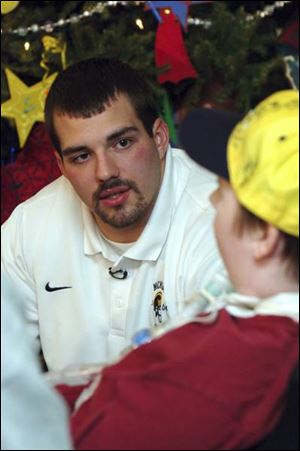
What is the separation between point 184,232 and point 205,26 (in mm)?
1210

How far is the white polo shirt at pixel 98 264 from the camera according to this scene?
6.00 ft

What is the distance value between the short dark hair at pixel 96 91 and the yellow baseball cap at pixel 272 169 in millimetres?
819

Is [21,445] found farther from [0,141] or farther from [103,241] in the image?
[0,141]

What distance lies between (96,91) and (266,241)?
886 millimetres

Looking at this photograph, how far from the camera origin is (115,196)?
183 centimetres

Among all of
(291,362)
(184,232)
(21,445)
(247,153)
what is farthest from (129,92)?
(21,445)

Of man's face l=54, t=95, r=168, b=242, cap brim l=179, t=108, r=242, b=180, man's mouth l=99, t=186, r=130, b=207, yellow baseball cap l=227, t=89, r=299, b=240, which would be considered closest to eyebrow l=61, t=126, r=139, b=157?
man's face l=54, t=95, r=168, b=242

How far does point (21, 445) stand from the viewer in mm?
839

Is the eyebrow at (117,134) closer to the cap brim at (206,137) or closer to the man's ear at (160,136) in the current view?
the man's ear at (160,136)

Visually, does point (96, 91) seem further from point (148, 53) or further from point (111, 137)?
point (148, 53)

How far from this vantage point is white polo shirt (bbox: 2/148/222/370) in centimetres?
183

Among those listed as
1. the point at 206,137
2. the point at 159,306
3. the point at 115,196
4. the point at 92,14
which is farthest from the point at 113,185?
the point at 92,14

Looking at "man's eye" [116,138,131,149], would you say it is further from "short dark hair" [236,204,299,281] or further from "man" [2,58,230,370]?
"short dark hair" [236,204,299,281]

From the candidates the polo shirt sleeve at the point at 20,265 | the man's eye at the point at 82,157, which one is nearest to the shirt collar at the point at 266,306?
the man's eye at the point at 82,157
